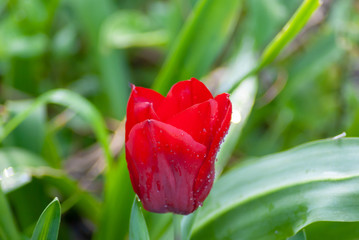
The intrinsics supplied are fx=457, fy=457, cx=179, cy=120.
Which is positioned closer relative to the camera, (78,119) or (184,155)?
(184,155)

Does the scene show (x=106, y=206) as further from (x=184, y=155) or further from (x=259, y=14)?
(x=259, y=14)

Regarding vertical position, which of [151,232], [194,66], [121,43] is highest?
[194,66]

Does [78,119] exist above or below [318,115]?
below

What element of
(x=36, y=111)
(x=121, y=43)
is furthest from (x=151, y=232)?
(x=121, y=43)

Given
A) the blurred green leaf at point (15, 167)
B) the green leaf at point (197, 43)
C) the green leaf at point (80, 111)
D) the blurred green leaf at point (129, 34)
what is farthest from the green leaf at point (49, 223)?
the blurred green leaf at point (129, 34)

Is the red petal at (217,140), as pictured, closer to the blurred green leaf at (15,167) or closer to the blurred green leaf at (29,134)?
the blurred green leaf at (15,167)

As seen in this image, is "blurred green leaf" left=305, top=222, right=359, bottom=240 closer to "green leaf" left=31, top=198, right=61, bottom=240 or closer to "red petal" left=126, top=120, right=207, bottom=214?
"red petal" left=126, top=120, right=207, bottom=214

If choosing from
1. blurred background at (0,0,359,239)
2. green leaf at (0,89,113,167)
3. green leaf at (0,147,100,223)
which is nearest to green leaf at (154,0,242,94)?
blurred background at (0,0,359,239)
